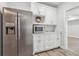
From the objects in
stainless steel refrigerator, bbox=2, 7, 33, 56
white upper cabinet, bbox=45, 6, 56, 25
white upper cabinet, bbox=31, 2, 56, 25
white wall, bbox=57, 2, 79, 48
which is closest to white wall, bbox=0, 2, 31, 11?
stainless steel refrigerator, bbox=2, 7, 33, 56

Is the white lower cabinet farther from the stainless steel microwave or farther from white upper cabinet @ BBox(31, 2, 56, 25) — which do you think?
white upper cabinet @ BBox(31, 2, 56, 25)

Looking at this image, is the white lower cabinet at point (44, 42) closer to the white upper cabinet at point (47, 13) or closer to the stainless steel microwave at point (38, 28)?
the stainless steel microwave at point (38, 28)

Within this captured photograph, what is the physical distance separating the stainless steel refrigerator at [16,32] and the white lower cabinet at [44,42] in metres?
0.42

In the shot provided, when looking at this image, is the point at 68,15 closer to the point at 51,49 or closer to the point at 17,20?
the point at 51,49

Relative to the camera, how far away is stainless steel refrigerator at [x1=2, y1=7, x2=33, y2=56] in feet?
6.72

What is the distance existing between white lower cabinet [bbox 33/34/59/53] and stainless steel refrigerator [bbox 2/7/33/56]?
16.4 inches

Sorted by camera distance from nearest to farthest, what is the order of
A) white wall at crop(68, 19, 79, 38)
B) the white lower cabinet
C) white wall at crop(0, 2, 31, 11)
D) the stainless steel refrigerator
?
the stainless steel refrigerator < white wall at crop(0, 2, 31, 11) < the white lower cabinet < white wall at crop(68, 19, 79, 38)

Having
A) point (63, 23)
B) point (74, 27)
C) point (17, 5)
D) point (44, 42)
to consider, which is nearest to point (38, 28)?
point (44, 42)

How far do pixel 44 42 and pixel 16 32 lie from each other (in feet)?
4.20

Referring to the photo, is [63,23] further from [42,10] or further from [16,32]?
[16,32]

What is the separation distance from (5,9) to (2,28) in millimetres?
461

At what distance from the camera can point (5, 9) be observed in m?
2.02

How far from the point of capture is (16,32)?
85.0 inches

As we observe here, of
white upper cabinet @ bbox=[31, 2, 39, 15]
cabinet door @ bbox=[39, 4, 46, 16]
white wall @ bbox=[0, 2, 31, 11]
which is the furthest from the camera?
cabinet door @ bbox=[39, 4, 46, 16]
